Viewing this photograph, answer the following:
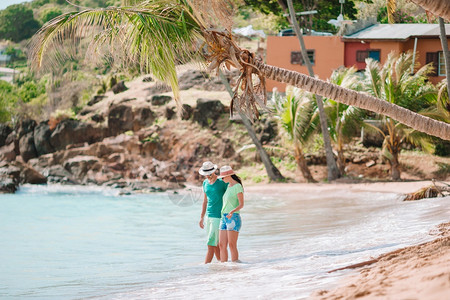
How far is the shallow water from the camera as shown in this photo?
7.41 m

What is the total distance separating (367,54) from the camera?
2945 centimetres

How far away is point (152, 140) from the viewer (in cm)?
2988

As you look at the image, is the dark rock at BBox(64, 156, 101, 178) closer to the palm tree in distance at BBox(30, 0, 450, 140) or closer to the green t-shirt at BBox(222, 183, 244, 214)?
the palm tree in distance at BBox(30, 0, 450, 140)

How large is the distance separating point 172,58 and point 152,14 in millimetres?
765

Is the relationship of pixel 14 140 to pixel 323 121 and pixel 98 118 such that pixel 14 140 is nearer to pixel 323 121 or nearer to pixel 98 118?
pixel 98 118

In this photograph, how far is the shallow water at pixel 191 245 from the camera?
24.3 feet

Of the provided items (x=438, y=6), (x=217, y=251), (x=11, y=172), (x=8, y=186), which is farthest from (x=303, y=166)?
(x=438, y=6)

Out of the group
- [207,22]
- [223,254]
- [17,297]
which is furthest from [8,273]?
[207,22]

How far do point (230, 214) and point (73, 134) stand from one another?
81.0 ft

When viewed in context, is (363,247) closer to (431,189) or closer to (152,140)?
(431,189)

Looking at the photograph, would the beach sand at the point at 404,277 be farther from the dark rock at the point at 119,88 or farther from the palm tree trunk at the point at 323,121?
the dark rock at the point at 119,88

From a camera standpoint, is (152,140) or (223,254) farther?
(152,140)

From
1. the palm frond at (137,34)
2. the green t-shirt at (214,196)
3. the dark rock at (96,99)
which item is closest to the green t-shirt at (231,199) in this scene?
the green t-shirt at (214,196)

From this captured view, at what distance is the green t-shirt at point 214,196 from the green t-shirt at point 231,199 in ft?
0.57
